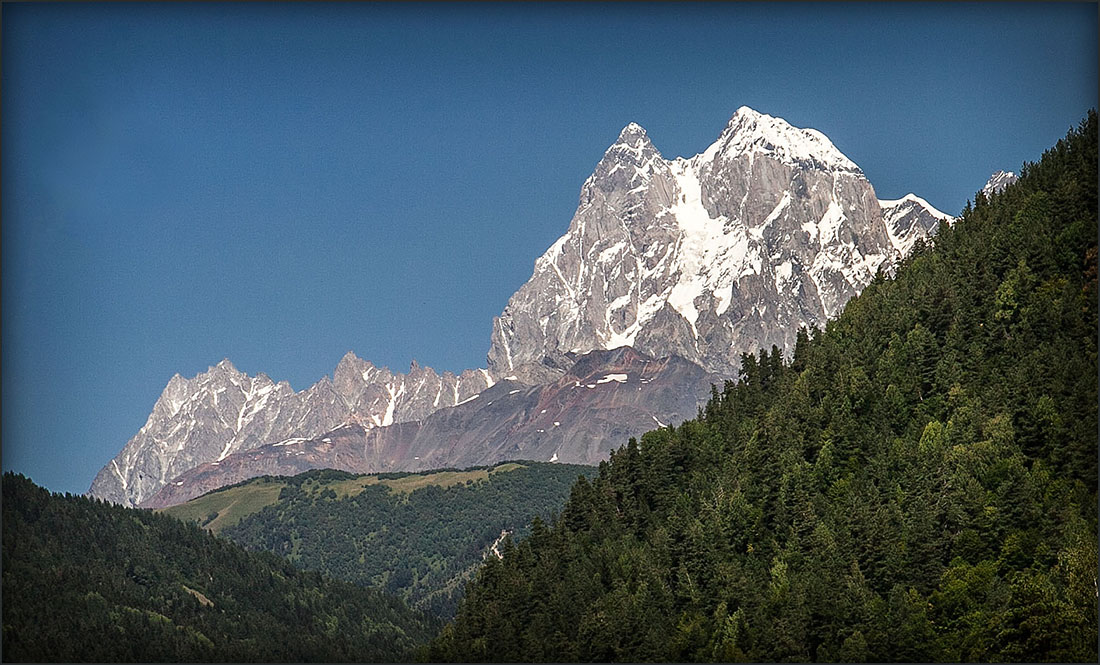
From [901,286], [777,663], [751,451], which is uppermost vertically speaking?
[901,286]

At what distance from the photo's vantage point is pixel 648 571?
98.4 m

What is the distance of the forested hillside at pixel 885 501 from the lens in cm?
7619

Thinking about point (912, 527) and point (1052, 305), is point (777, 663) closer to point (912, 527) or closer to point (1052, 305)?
point (912, 527)

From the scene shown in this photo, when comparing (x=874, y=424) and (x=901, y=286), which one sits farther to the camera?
(x=901, y=286)

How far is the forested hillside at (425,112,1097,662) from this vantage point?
76.2 m

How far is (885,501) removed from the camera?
307 feet

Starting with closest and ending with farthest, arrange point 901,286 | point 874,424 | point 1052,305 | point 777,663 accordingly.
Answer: point 777,663 < point 1052,305 < point 874,424 < point 901,286

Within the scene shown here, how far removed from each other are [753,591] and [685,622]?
4655 mm

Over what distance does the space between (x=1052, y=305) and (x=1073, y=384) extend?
61.1 feet

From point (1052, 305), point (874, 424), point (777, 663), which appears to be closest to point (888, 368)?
point (874, 424)

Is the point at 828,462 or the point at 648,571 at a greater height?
the point at 828,462

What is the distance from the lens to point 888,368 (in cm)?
10988

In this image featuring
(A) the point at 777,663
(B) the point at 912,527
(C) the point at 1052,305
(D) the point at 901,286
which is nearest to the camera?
(A) the point at 777,663

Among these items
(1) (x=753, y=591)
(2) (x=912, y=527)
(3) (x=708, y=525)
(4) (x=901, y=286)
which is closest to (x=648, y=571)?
(3) (x=708, y=525)
